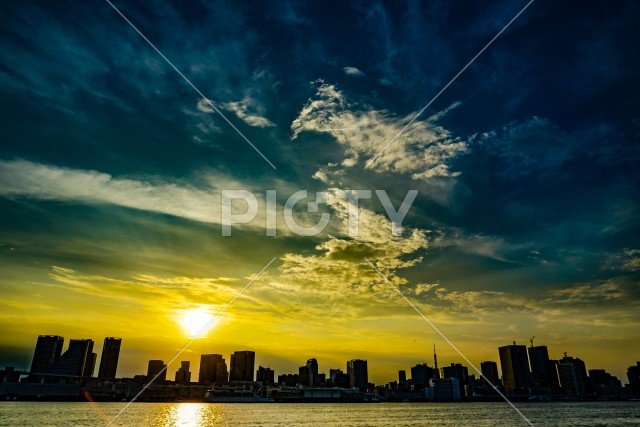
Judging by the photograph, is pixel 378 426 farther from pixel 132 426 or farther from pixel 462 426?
pixel 132 426

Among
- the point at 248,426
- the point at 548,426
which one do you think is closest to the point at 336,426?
the point at 248,426

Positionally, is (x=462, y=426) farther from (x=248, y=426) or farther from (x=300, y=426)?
(x=248, y=426)

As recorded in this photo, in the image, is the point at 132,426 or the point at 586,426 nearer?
the point at 132,426

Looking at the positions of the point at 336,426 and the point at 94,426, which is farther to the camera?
the point at 336,426

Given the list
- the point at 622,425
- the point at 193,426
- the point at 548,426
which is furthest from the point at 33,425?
the point at 622,425

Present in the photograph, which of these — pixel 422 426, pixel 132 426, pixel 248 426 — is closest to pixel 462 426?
pixel 422 426

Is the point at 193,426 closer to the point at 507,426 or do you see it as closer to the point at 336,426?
the point at 336,426
